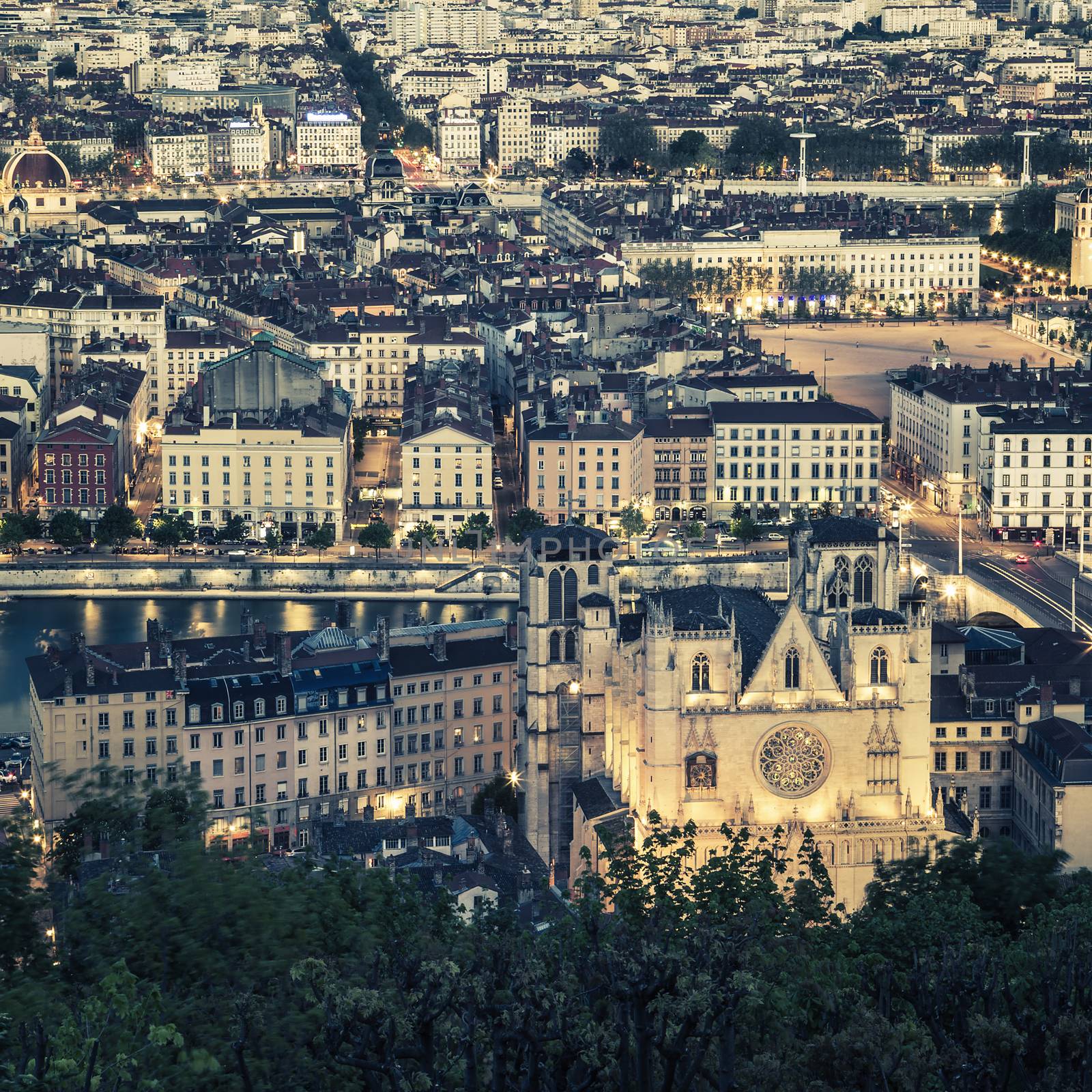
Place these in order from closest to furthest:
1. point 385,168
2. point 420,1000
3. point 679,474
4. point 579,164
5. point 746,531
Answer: point 420,1000
point 746,531
point 679,474
point 385,168
point 579,164

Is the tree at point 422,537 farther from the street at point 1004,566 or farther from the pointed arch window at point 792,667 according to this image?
the pointed arch window at point 792,667

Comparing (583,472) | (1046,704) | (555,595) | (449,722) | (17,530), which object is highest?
(555,595)

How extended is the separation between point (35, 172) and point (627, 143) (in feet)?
62.8

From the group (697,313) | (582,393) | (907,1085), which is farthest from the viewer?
(697,313)

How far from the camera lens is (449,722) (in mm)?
25703

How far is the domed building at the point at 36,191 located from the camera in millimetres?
69000

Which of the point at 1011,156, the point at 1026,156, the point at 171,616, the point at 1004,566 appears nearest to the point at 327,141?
the point at 1011,156

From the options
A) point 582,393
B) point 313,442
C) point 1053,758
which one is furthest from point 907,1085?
point 582,393

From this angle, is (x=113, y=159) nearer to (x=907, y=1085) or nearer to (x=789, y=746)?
(x=789, y=746)

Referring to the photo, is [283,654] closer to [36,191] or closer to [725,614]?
[725,614]

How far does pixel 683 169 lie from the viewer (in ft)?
267

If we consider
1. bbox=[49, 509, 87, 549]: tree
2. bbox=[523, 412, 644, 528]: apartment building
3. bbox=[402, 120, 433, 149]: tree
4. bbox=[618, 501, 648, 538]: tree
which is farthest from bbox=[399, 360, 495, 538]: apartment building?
bbox=[402, 120, 433, 149]: tree

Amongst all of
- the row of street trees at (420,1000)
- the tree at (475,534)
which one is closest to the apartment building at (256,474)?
the tree at (475,534)

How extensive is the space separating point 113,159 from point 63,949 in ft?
241
